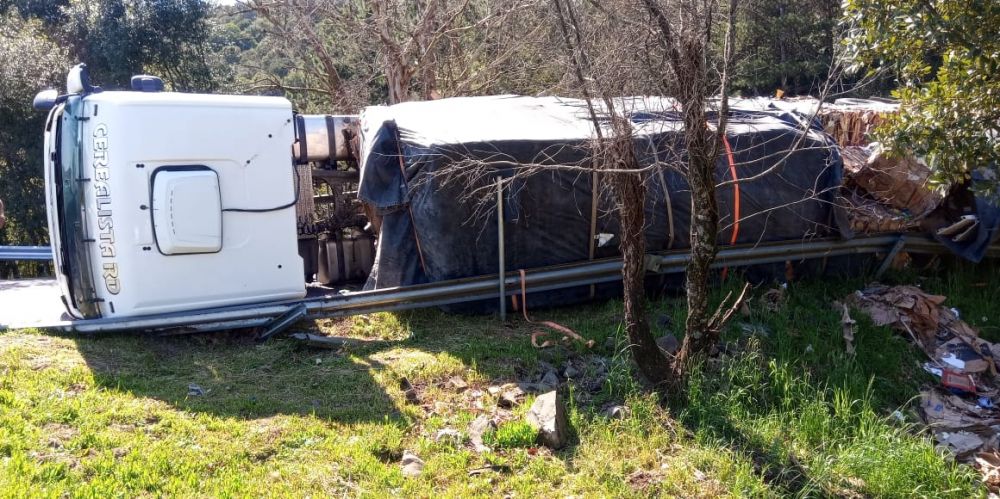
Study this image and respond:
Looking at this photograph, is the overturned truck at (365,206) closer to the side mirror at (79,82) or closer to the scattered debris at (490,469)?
the side mirror at (79,82)

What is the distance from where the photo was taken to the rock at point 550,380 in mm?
6015

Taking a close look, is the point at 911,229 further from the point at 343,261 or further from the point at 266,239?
the point at 266,239

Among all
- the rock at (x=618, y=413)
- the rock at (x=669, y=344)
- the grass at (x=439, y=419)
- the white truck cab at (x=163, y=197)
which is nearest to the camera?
the grass at (x=439, y=419)

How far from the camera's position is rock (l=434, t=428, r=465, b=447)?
5113mm

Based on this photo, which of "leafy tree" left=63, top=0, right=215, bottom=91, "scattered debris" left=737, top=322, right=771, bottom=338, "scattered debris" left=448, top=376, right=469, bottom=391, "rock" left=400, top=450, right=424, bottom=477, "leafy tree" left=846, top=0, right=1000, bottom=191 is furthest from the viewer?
"leafy tree" left=63, top=0, right=215, bottom=91

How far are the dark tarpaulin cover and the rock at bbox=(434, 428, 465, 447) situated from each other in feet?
7.85

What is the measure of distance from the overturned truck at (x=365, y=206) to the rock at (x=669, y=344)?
1.09 m

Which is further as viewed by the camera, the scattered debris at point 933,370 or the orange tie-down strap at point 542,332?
the scattered debris at point 933,370

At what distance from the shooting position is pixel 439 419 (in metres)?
5.44

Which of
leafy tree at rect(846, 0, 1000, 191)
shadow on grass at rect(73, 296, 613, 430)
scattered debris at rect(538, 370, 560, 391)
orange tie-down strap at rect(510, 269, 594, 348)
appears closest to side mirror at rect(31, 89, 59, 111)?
shadow on grass at rect(73, 296, 613, 430)

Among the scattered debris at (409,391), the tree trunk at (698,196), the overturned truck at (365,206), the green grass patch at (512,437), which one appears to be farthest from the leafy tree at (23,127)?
the tree trunk at (698,196)

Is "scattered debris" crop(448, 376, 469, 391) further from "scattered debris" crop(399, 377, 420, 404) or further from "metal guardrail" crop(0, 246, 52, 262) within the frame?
"metal guardrail" crop(0, 246, 52, 262)

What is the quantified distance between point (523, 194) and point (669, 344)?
2.06m

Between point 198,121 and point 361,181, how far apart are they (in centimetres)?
153
